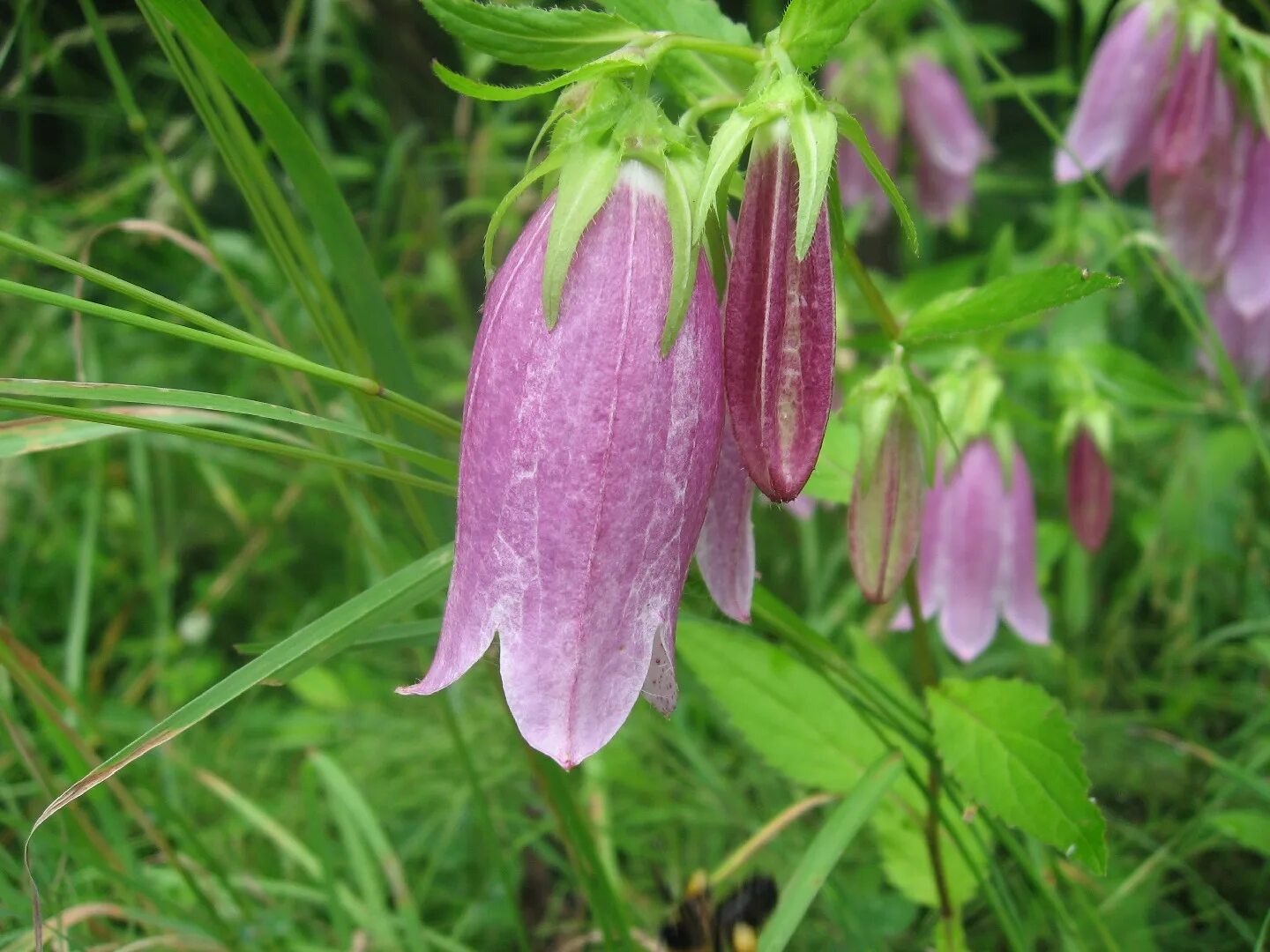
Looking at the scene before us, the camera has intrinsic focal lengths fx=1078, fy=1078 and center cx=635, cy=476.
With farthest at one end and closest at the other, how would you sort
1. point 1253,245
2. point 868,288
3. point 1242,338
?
point 1242,338, point 1253,245, point 868,288

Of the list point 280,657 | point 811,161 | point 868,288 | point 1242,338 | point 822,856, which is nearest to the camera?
point 811,161

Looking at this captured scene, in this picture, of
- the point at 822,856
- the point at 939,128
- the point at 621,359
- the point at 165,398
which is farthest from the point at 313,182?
the point at 939,128

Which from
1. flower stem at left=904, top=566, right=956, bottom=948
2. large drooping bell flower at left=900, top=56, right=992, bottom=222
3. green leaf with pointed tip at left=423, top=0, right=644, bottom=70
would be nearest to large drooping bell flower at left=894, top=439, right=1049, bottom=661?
flower stem at left=904, top=566, right=956, bottom=948

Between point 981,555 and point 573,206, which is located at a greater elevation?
point 573,206

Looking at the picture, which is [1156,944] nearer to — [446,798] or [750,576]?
[750,576]

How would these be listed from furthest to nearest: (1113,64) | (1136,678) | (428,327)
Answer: (428,327) < (1136,678) < (1113,64)

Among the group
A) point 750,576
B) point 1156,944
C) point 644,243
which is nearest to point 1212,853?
point 1156,944

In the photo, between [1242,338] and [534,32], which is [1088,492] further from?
[534,32]
